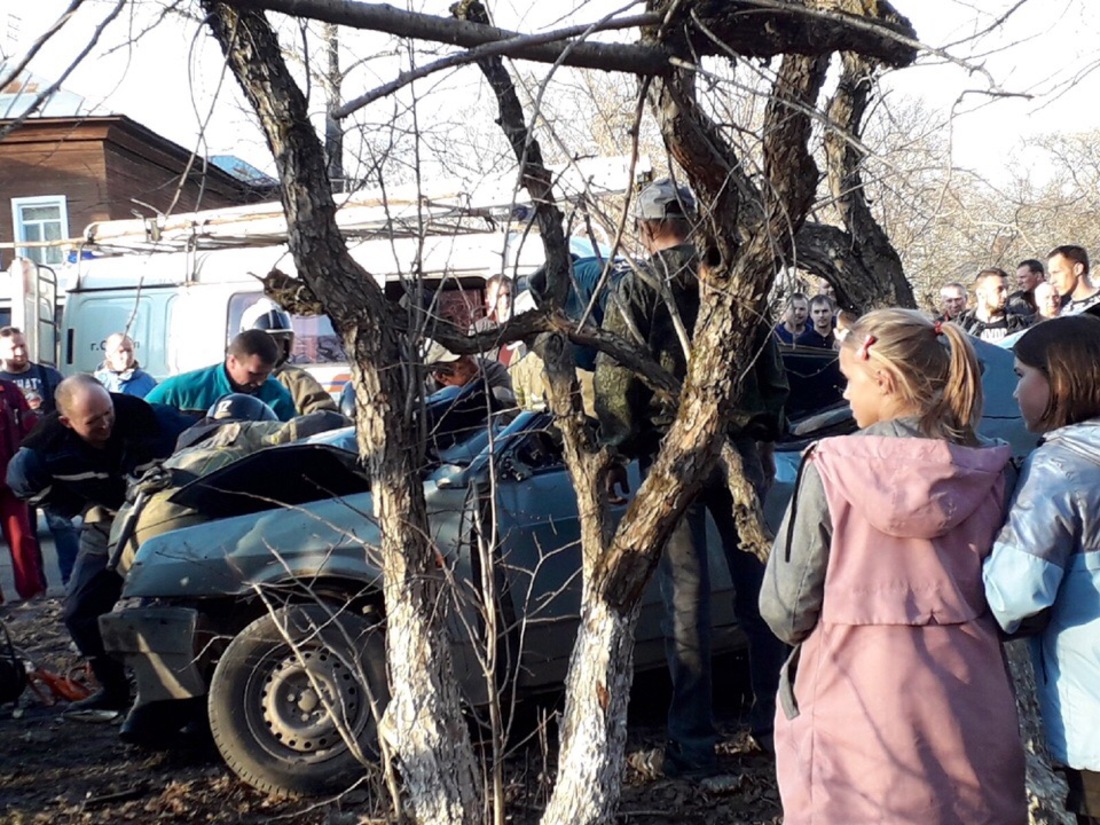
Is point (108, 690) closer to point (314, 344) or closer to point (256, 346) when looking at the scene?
point (256, 346)

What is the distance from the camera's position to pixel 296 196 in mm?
3477

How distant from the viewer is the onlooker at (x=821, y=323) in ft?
30.0

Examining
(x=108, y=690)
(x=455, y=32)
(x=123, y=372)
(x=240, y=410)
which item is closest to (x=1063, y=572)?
(x=455, y=32)

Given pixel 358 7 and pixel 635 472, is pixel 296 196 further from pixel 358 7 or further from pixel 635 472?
pixel 635 472

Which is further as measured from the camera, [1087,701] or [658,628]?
[658,628]

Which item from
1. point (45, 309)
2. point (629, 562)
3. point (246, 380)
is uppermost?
point (45, 309)

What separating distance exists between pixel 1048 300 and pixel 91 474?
18.4ft

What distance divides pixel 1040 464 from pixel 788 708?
30.6 inches

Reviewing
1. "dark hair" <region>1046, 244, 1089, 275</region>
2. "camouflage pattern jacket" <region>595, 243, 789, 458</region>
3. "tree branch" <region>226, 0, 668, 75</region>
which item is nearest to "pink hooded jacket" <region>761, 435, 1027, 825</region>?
"tree branch" <region>226, 0, 668, 75</region>

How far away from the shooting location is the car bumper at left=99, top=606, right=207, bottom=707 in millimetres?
4895

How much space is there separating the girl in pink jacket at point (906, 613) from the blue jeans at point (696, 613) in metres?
1.63

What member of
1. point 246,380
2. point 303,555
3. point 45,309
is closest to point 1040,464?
point 303,555

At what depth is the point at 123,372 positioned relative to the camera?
945cm

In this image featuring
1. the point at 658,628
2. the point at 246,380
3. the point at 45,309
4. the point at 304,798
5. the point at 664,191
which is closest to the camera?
the point at 664,191
